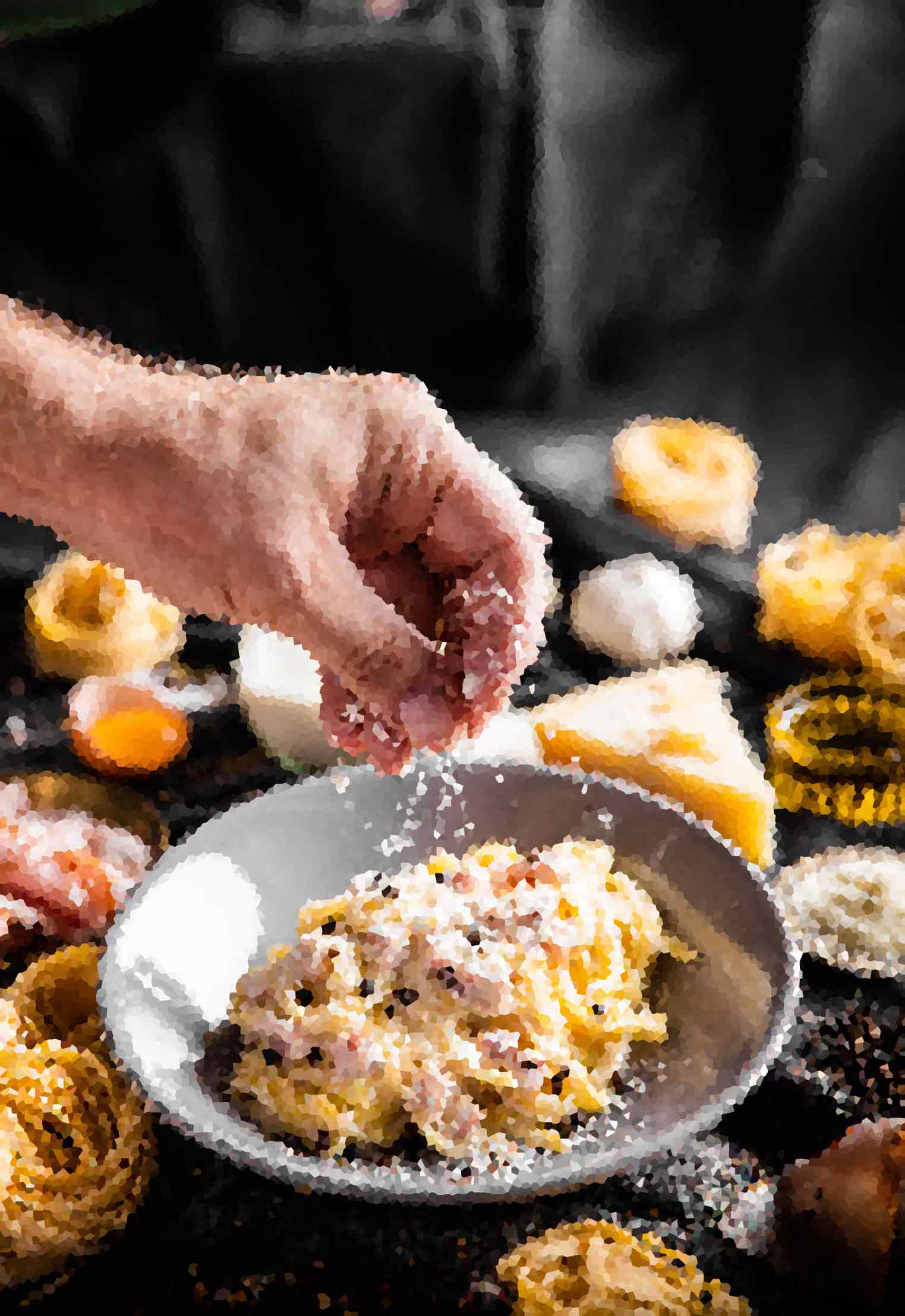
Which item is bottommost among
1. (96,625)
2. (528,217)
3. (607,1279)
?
(96,625)

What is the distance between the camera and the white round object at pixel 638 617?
0.89 meters

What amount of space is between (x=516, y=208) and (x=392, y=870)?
0.68 m

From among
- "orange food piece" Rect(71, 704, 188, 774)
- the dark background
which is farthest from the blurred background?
"orange food piece" Rect(71, 704, 188, 774)

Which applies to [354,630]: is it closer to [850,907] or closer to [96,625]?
[850,907]

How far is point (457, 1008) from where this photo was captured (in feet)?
1.82

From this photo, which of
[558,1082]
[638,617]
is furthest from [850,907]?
[638,617]

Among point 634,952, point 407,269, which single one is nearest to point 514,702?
point 634,952

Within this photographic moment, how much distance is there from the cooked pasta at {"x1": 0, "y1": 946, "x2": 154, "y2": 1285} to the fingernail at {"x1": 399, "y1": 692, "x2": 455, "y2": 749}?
0.60 ft

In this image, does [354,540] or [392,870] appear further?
[392,870]

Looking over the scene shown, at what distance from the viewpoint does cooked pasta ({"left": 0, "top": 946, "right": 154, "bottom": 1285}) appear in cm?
49

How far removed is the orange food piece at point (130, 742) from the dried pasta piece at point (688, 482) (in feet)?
1.39

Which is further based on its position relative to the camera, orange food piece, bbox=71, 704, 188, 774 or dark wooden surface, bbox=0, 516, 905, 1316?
orange food piece, bbox=71, 704, 188, 774

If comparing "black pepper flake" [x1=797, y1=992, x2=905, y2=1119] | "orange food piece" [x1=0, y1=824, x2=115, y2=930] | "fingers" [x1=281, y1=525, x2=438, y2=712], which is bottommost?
"orange food piece" [x1=0, y1=824, x2=115, y2=930]

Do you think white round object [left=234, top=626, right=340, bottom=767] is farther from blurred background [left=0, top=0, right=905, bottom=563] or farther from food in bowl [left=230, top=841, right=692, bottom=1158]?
blurred background [left=0, top=0, right=905, bottom=563]
